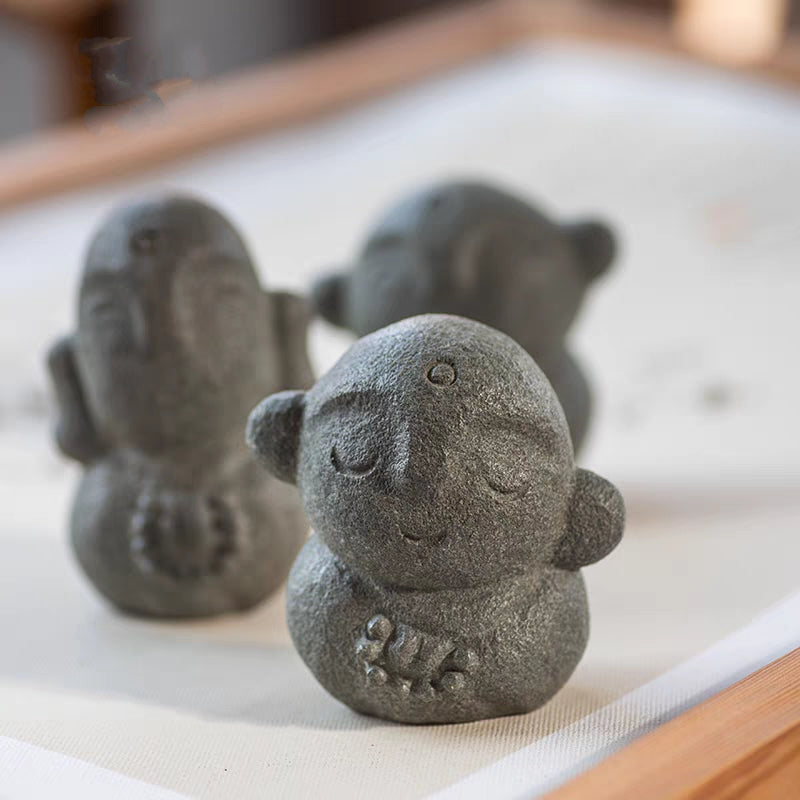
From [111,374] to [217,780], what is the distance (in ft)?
1.59

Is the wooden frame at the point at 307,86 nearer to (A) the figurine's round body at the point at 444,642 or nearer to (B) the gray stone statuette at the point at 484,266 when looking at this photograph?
(B) the gray stone statuette at the point at 484,266

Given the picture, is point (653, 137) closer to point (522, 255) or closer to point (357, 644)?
point (522, 255)

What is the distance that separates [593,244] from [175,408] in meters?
0.56

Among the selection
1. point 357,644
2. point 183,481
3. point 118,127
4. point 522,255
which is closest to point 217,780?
point 357,644

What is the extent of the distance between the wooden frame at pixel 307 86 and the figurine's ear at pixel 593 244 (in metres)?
1.23

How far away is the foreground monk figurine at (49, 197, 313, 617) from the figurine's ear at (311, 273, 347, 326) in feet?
0.76

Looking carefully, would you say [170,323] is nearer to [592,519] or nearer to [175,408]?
[175,408]

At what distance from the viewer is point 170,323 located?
61.6 inches

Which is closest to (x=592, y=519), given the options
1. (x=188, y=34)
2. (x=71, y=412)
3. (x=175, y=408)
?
(x=175, y=408)

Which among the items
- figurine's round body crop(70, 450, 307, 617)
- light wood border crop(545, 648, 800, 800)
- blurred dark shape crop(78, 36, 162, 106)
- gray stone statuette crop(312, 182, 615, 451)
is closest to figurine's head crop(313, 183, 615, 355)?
gray stone statuette crop(312, 182, 615, 451)

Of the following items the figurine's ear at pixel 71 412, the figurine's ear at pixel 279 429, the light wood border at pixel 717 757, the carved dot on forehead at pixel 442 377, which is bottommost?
the light wood border at pixel 717 757

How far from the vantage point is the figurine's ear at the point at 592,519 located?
4.31 feet

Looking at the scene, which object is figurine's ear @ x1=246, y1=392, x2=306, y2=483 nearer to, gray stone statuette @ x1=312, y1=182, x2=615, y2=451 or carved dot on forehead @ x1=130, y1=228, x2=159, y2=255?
carved dot on forehead @ x1=130, y1=228, x2=159, y2=255

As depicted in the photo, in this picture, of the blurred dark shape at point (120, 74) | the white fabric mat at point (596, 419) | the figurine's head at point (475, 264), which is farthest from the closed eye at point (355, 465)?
the blurred dark shape at point (120, 74)
